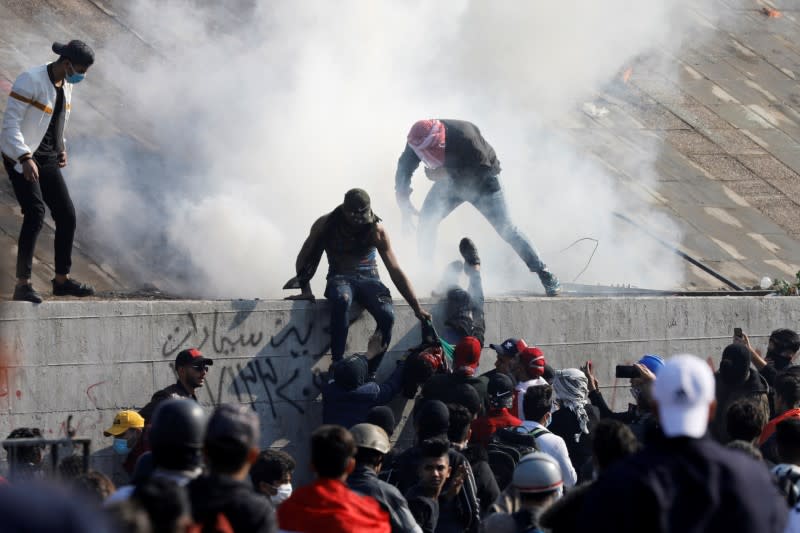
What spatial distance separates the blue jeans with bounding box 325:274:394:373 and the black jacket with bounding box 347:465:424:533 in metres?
2.98

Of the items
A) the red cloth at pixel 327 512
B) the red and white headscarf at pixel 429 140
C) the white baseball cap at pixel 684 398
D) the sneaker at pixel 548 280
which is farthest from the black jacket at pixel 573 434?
the white baseball cap at pixel 684 398

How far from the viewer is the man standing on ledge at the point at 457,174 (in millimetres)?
9875

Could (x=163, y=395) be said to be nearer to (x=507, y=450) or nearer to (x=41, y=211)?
(x=41, y=211)

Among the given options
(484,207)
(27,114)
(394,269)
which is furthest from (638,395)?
(27,114)

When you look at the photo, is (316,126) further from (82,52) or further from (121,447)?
(121,447)

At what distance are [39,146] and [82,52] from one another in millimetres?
719

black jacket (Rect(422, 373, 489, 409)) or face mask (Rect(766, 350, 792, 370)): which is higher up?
face mask (Rect(766, 350, 792, 370))

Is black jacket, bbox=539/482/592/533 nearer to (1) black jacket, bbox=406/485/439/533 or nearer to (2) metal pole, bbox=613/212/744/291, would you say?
(1) black jacket, bbox=406/485/439/533

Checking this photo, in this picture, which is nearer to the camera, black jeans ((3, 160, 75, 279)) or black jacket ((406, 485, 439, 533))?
black jacket ((406, 485, 439, 533))

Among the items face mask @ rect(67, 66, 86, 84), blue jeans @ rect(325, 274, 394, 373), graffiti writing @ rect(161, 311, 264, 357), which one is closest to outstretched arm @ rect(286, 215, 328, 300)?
blue jeans @ rect(325, 274, 394, 373)

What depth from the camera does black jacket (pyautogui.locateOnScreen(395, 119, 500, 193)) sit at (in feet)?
32.4

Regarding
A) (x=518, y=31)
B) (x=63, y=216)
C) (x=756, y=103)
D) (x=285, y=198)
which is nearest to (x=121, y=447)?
(x=63, y=216)

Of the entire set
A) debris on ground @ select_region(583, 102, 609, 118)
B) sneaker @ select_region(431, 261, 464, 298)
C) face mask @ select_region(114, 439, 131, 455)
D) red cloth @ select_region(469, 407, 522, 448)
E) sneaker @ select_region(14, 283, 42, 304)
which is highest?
debris on ground @ select_region(583, 102, 609, 118)

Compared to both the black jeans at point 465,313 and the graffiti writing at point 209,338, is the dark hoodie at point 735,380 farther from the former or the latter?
the graffiti writing at point 209,338
